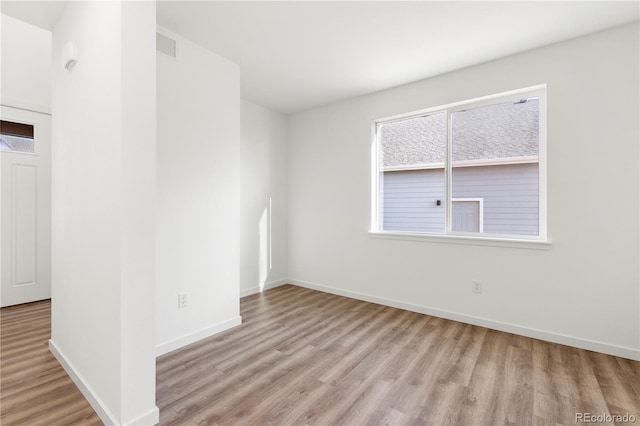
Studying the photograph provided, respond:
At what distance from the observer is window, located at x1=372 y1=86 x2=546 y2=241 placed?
284 cm

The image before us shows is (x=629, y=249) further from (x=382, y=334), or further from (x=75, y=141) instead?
(x=75, y=141)

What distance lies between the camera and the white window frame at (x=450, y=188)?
8.97 ft

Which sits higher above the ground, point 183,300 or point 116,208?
point 116,208

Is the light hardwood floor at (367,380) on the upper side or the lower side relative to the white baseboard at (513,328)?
lower

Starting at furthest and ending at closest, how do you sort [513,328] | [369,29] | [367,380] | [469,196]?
[469,196], [513,328], [369,29], [367,380]

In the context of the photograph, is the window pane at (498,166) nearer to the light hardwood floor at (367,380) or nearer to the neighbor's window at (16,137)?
the light hardwood floor at (367,380)

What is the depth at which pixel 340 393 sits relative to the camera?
1900mm

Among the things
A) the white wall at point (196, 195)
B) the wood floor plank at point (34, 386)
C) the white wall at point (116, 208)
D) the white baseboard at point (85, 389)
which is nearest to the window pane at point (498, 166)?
the white wall at point (196, 195)

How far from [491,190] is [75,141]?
3505 millimetres

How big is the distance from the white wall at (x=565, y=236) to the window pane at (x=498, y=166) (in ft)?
0.62

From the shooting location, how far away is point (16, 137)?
356 cm

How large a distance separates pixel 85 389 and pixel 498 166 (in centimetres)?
374
